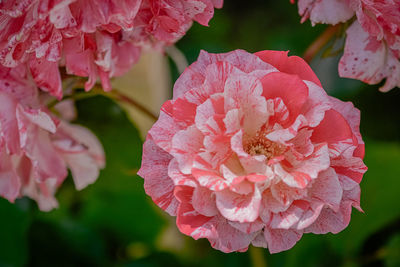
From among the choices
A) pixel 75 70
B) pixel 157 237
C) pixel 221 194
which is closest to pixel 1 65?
pixel 75 70

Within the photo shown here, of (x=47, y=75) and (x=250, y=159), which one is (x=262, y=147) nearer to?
(x=250, y=159)

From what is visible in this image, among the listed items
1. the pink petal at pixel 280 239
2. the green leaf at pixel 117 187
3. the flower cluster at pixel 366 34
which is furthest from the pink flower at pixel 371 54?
A: the green leaf at pixel 117 187

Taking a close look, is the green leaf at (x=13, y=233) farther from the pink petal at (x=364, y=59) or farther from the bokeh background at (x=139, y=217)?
the pink petal at (x=364, y=59)

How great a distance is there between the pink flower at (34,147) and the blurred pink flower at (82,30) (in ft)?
0.06

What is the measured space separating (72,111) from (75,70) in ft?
0.33

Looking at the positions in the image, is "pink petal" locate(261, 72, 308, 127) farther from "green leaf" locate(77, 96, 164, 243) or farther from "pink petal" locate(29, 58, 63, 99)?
"green leaf" locate(77, 96, 164, 243)

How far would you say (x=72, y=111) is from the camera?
41 cm

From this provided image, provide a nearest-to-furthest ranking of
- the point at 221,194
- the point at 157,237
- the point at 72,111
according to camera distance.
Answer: the point at 221,194 < the point at 72,111 < the point at 157,237

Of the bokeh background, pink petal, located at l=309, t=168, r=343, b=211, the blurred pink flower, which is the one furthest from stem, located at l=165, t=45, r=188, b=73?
pink petal, located at l=309, t=168, r=343, b=211

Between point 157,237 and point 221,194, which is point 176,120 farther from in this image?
point 157,237

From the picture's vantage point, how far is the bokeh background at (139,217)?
0.47 m

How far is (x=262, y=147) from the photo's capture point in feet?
0.92

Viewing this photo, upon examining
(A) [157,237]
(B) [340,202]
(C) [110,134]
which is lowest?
(A) [157,237]

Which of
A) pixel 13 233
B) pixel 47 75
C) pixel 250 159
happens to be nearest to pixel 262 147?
pixel 250 159
